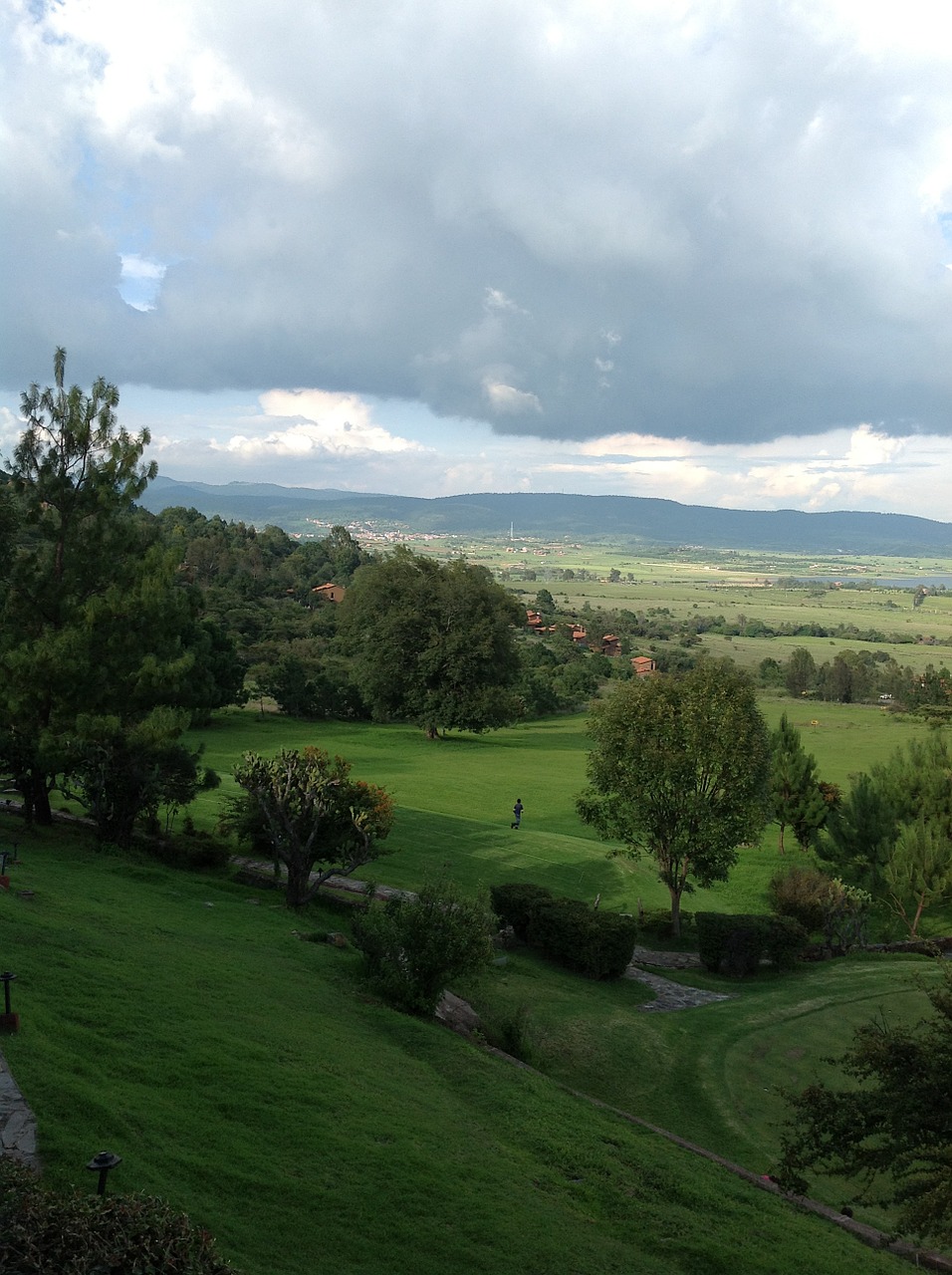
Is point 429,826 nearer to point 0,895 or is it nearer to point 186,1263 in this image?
point 0,895

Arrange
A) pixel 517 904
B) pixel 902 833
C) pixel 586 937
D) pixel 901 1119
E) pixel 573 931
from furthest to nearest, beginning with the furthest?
pixel 902 833 < pixel 517 904 < pixel 573 931 < pixel 586 937 < pixel 901 1119

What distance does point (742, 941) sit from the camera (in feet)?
75.9

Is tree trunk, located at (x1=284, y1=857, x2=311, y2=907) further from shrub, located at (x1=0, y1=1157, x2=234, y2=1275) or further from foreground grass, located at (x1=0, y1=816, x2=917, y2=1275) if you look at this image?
Result: shrub, located at (x1=0, y1=1157, x2=234, y2=1275)

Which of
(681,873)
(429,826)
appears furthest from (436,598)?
(681,873)

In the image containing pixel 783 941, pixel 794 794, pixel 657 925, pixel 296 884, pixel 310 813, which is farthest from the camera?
pixel 794 794

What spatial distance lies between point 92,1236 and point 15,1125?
2627mm

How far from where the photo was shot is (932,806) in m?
33.9

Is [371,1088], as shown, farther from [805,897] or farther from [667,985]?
[805,897]

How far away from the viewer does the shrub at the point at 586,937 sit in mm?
20734

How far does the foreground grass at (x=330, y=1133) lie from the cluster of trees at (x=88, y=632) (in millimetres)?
6885

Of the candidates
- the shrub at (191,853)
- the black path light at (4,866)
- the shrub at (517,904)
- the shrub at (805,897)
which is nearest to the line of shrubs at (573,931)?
the shrub at (517,904)

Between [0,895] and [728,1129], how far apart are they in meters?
12.2

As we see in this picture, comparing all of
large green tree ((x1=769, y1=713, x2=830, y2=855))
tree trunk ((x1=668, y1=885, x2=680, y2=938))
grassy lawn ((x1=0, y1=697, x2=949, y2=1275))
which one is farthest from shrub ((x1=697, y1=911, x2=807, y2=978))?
large green tree ((x1=769, y1=713, x2=830, y2=855))

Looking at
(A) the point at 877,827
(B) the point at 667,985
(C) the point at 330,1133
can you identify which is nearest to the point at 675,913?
(B) the point at 667,985
